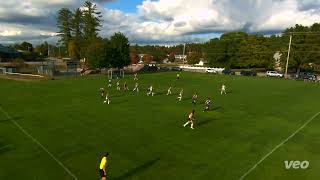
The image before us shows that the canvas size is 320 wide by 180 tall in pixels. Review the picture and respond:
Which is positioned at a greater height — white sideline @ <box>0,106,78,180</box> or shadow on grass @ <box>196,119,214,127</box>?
shadow on grass @ <box>196,119,214,127</box>

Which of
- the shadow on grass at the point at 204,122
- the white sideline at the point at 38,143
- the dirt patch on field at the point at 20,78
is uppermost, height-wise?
the shadow on grass at the point at 204,122

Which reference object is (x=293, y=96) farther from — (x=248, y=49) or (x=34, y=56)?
(x=34, y=56)

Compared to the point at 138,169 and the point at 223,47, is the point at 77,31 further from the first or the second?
the point at 138,169

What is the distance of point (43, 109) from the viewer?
37.4 meters

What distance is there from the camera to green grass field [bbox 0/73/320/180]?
1989cm

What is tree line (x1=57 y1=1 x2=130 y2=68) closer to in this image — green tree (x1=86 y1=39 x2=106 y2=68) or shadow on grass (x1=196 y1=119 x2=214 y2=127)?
green tree (x1=86 y1=39 x2=106 y2=68)

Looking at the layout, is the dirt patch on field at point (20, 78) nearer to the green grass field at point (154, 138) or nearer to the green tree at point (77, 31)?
the green grass field at point (154, 138)

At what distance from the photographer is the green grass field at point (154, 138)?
65.3ft

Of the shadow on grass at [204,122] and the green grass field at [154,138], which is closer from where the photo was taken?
the green grass field at [154,138]

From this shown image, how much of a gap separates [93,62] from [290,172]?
213 feet

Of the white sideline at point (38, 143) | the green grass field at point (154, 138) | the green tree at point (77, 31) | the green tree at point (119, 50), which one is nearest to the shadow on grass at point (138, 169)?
the green grass field at point (154, 138)

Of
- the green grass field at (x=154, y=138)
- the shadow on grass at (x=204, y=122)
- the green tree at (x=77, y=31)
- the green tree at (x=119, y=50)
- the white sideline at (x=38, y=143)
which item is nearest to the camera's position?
the white sideline at (x=38, y=143)

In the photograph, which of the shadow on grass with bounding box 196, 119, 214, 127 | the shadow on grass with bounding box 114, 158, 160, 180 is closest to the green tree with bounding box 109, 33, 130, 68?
the shadow on grass with bounding box 196, 119, 214, 127

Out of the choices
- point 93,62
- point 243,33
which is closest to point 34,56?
point 93,62
